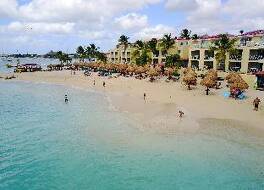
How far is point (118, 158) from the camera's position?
2730cm

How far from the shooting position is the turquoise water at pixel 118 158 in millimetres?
23062

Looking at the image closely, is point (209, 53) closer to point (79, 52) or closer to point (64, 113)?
point (64, 113)

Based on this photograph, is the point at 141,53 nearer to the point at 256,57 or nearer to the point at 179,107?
the point at 256,57

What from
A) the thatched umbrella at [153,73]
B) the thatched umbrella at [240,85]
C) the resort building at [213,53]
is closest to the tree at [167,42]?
the resort building at [213,53]

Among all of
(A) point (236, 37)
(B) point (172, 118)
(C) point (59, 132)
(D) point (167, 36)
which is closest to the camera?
(C) point (59, 132)

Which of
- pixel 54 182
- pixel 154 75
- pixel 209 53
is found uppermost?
pixel 209 53

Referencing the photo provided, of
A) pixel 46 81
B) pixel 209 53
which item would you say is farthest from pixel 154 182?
pixel 46 81

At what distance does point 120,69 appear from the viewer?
300 feet

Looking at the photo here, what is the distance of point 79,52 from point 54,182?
456 ft

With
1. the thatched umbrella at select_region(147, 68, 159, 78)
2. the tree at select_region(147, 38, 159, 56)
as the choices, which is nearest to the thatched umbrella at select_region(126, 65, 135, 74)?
the tree at select_region(147, 38, 159, 56)

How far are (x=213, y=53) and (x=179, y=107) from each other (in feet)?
98.3

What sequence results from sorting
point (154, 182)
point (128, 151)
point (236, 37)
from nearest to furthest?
point (154, 182) → point (128, 151) → point (236, 37)

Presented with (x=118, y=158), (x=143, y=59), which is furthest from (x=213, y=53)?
(x=118, y=158)

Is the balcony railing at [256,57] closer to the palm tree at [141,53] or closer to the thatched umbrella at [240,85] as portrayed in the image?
the thatched umbrella at [240,85]
